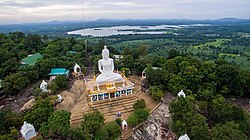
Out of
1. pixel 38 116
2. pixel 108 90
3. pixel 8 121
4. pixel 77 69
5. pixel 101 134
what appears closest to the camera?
pixel 101 134

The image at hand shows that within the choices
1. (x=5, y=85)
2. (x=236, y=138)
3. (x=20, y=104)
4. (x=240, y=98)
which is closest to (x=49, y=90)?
(x=20, y=104)

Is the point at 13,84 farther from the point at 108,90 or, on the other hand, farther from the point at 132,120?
the point at 132,120

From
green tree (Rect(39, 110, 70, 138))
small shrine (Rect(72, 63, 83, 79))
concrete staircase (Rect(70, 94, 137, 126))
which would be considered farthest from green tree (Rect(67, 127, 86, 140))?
small shrine (Rect(72, 63, 83, 79))

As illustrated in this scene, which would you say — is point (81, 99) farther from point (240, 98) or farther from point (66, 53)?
point (240, 98)

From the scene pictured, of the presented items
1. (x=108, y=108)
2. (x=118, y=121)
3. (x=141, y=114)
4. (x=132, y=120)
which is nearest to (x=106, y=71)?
(x=108, y=108)

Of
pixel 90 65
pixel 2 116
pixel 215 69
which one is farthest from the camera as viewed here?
pixel 90 65

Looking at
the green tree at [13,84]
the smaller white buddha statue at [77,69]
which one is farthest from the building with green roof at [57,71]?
Result: the green tree at [13,84]

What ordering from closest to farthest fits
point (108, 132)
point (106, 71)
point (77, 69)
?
point (108, 132), point (106, 71), point (77, 69)

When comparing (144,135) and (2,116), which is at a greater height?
(2,116)

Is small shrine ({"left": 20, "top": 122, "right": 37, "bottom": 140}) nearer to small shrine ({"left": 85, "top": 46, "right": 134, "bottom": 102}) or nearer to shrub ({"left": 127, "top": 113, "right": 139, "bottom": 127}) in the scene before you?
small shrine ({"left": 85, "top": 46, "right": 134, "bottom": 102})
